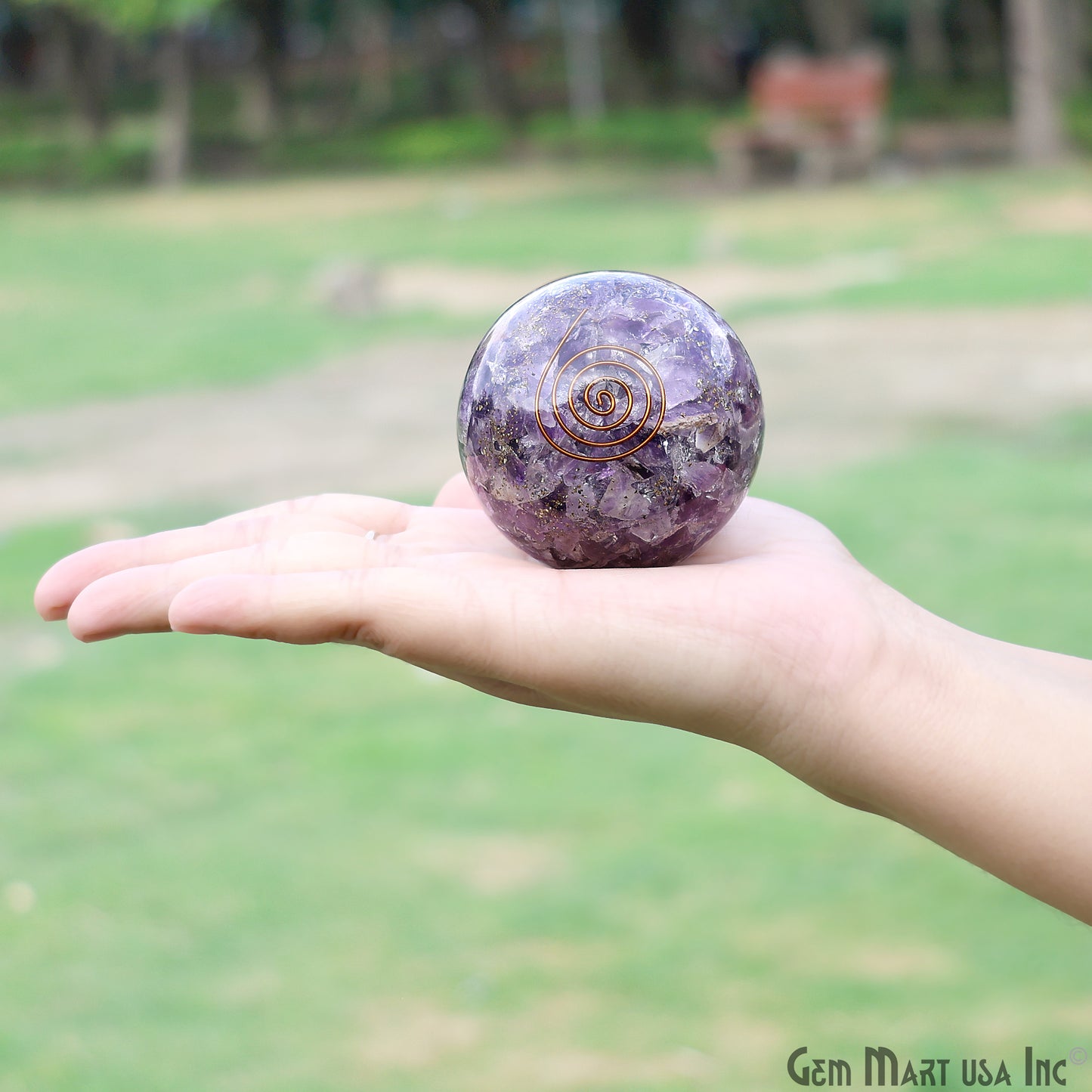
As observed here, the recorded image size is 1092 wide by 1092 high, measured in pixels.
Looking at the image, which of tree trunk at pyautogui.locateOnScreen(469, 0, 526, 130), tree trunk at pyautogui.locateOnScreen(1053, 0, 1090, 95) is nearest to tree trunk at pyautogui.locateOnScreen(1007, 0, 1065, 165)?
tree trunk at pyautogui.locateOnScreen(1053, 0, 1090, 95)

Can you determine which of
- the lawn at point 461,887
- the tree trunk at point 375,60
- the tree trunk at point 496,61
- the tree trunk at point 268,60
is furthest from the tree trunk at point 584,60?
the lawn at point 461,887

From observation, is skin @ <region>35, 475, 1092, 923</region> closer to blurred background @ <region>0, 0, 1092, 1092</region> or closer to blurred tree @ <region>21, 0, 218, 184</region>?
blurred background @ <region>0, 0, 1092, 1092</region>

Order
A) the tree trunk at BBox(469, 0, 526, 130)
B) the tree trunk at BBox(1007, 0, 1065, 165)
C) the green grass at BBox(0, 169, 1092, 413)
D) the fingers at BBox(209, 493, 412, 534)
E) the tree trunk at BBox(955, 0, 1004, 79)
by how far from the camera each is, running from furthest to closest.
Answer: the tree trunk at BBox(955, 0, 1004, 79) → the tree trunk at BBox(469, 0, 526, 130) → the tree trunk at BBox(1007, 0, 1065, 165) → the green grass at BBox(0, 169, 1092, 413) → the fingers at BBox(209, 493, 412, 534)

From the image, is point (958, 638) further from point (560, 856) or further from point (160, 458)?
point (160, 458)

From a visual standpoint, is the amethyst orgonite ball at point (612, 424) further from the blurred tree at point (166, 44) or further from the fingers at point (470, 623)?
the blurred tree at point (166, 44)

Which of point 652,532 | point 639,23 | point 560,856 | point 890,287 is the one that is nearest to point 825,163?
point 890,287

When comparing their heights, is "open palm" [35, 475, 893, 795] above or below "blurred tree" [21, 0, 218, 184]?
below

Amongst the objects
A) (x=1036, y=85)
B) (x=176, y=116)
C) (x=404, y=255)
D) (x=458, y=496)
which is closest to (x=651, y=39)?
(x=176, y=116)
